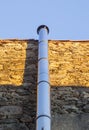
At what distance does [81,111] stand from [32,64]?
1.84 meters

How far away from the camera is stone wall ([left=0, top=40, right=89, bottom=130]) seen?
6965mm

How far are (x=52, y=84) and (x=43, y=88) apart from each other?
101 centimetres

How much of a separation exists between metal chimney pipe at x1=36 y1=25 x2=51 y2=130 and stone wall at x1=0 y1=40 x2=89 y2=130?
36cm

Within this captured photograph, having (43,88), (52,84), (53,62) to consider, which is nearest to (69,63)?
(53,62)

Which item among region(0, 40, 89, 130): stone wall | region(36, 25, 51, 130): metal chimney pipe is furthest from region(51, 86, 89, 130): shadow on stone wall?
region(36, 25, 51, 130): metal chimney pipe

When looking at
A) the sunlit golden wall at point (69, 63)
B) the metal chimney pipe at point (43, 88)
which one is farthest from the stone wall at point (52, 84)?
the metal chimney pipe at point (43, 88)

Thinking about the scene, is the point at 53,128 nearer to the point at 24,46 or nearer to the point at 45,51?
the point at 45,51

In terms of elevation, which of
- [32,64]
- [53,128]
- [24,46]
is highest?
[24,46]

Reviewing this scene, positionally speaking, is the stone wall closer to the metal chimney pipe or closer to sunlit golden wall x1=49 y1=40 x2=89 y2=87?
sunlit golden wall x1=49 y1=40 x2=89 y2=87

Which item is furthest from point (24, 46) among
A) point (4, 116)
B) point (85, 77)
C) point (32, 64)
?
point (4, 116)

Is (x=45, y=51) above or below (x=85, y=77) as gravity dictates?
above

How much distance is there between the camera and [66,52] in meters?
9.16

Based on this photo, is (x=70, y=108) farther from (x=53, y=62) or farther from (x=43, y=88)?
(x=53, y=62)

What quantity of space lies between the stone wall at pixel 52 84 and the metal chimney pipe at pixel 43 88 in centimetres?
36
